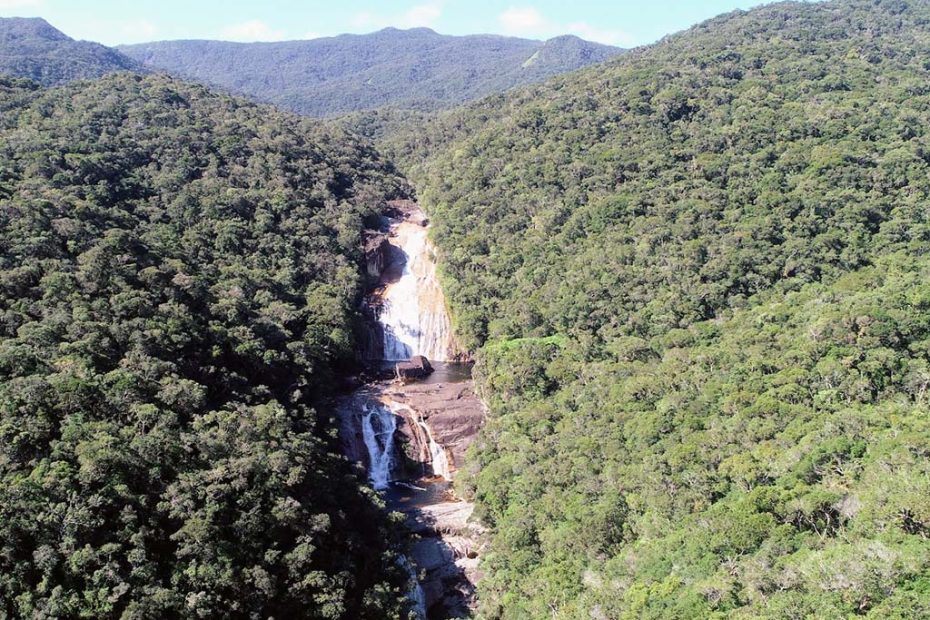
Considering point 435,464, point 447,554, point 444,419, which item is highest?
point 444,419

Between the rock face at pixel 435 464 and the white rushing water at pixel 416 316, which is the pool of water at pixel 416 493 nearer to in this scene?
the rock face at pixel 435 464

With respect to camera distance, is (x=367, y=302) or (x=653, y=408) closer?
(x=653, y=408)

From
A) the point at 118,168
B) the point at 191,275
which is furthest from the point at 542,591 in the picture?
the point at 118,168

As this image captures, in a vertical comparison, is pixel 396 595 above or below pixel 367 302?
below

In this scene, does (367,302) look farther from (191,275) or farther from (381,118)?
(381,118)

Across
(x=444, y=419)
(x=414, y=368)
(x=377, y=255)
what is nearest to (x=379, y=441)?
(x=444, y=419)

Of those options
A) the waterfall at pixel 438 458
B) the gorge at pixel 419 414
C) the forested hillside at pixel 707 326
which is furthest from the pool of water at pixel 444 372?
the waterfall at pixel 438 458

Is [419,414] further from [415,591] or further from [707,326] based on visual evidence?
[707,326]

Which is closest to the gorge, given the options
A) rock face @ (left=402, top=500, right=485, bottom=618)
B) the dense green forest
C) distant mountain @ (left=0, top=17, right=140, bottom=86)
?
rock face @ (left=402, top=500, right=485, bottom=618)
